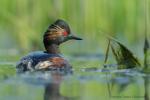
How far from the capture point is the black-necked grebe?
394 inches

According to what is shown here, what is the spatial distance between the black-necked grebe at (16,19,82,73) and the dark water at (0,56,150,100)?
0.21m

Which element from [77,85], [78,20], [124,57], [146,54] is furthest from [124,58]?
[78,20]

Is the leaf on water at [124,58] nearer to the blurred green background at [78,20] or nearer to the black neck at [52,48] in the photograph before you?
the black neck at [52,48]

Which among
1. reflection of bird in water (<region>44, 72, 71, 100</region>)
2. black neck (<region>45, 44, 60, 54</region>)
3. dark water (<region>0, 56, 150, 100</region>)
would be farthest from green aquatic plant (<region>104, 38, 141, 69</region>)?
black neck (<region>45, 44, 60, 54</region>)

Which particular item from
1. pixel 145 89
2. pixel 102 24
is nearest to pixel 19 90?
pixel 145 89

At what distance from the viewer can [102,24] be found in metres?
13.5

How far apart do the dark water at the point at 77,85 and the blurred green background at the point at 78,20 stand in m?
2.90

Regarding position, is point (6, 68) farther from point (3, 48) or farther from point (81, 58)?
point (3, 48)

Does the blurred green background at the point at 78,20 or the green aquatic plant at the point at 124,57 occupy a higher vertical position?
the blurred green background at the point at 78,20

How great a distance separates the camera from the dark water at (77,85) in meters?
7.79

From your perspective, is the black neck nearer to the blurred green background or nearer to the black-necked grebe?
the black-necked grebe

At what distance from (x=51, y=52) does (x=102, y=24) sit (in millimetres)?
2497

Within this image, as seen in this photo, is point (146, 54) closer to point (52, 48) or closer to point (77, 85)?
point (77, 85)

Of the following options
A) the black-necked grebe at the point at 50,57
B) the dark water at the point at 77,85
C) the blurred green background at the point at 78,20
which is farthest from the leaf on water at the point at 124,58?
the blurred green background at the point at 78,20
